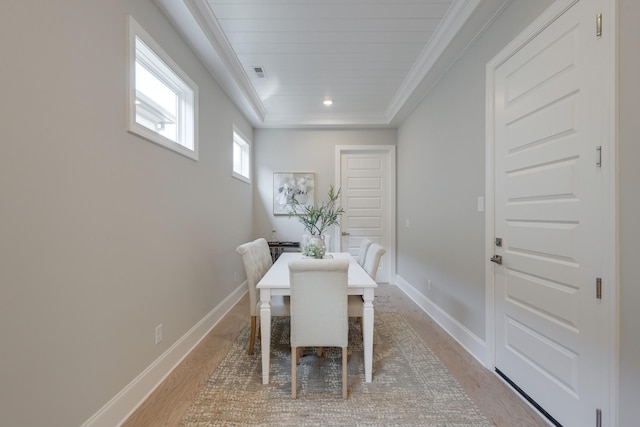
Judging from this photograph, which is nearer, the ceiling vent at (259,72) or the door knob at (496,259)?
the door knob at (496,259)

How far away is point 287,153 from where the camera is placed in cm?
447

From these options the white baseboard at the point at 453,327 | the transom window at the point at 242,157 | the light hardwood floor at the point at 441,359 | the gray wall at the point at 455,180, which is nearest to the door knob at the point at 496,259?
the gray wall at the point at 455,180

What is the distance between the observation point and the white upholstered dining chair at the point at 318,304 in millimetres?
1620

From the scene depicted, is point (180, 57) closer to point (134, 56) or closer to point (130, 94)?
point (134, 56)

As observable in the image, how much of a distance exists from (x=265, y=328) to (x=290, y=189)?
2.91 metres

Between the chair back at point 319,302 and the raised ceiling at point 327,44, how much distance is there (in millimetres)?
1916

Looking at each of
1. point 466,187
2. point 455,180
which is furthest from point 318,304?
point 455,180

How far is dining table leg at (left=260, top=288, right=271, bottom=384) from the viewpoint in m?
1.78

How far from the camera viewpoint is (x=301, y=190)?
4453mm

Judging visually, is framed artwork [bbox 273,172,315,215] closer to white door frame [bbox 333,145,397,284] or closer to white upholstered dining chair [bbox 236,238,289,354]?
white door frame [bbox 333,145,397,284]

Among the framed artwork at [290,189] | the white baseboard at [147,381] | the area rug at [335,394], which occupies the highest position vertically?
the framed artwork at [290,189]

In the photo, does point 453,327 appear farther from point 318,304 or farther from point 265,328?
point 265,328

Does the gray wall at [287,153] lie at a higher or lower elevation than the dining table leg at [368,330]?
higher

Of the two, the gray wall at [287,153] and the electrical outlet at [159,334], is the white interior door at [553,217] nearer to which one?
the electrical outlet at [159,334]
